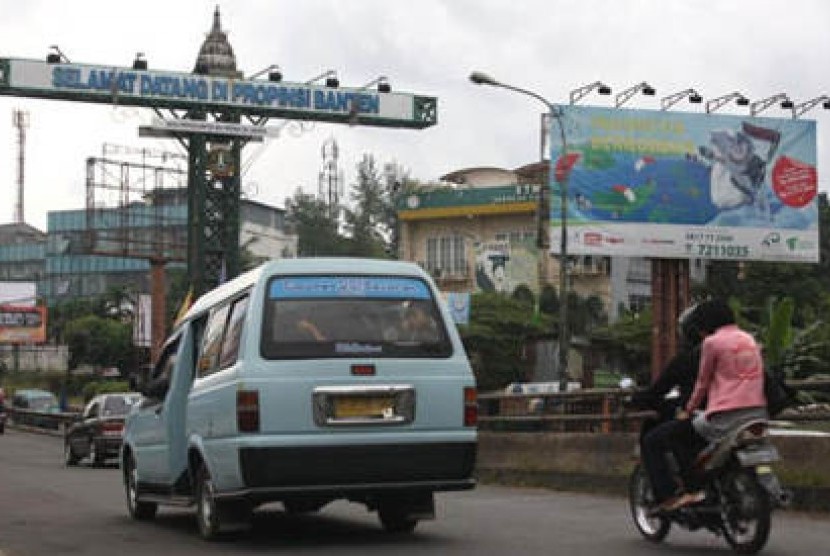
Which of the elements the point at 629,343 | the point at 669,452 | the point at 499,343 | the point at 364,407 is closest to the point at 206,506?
the point at 364,407

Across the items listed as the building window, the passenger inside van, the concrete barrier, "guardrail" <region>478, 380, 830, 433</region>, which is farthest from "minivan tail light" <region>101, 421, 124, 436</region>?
the building window

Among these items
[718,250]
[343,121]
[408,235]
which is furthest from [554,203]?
[408,235]

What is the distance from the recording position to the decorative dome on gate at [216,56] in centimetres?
5584

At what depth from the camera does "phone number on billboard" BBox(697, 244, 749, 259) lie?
3819 centimetres

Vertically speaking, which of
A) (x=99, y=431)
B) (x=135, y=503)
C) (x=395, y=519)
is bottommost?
(x=99, y=431)

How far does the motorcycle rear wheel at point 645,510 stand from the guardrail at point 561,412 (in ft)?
16.2

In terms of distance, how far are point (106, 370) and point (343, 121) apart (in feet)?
106

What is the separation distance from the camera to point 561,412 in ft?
70.1

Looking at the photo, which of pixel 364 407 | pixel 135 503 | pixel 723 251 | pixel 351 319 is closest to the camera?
pixel 364 407

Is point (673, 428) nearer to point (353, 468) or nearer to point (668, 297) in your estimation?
point (353, 468)

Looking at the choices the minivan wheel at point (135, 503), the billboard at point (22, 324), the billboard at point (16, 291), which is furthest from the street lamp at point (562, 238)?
the billboard at point (16, 291)

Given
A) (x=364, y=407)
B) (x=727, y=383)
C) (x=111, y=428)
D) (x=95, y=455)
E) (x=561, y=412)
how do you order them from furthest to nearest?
(x=95, y=455)
(x=111, y=428)
(x=561, y=412)
(x=364, y=407)
(x=727, y=383)

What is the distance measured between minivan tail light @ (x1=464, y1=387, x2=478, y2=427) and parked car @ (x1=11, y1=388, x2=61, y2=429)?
44.5 m

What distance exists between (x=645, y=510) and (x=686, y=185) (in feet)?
94.4
